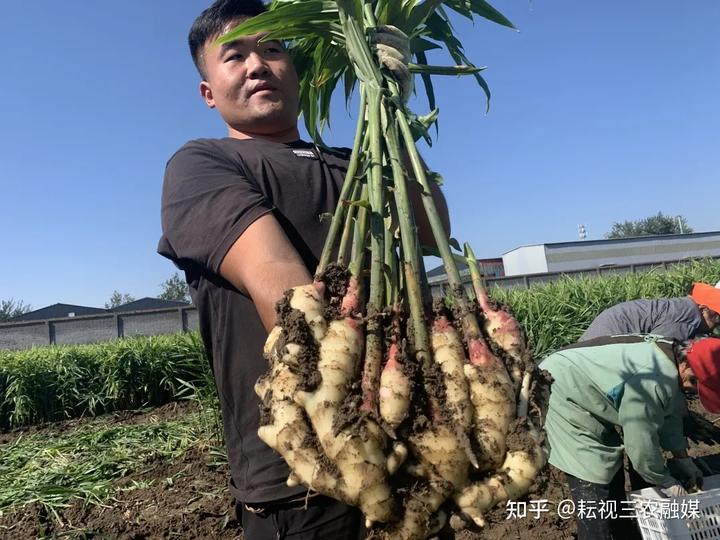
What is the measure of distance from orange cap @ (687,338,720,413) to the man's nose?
10.1ft

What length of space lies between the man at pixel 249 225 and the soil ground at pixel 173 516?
2.69 metres

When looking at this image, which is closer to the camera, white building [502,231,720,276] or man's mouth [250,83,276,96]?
man's mouth [250,83,276,96]

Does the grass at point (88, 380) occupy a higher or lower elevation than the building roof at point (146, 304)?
lower

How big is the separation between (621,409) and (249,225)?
2875 millimetres

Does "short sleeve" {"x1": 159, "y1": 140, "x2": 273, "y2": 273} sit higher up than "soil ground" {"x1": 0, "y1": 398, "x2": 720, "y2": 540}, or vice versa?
"short sleeve" {"x1": 159, "y1": 140, "x2": 273, "y2": 273}

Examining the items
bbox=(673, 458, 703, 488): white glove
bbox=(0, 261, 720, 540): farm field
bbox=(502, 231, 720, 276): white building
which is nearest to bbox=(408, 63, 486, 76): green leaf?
bbox=(0, 261, 720, 540): farm field

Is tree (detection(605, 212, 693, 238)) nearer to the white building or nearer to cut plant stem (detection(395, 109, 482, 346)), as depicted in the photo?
the white building

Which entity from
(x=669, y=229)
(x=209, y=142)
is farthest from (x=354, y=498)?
(x=669, y=229)

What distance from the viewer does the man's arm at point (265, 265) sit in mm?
960

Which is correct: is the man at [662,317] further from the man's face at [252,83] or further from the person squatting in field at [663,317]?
the man's face at [252,83]

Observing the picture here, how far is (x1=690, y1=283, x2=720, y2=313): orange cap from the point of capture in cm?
419

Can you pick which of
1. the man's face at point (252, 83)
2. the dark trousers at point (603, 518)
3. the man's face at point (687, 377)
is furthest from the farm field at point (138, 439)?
the man's face at point (687, 377)

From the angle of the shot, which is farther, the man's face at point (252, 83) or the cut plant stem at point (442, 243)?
the man's face at point (252, 83)

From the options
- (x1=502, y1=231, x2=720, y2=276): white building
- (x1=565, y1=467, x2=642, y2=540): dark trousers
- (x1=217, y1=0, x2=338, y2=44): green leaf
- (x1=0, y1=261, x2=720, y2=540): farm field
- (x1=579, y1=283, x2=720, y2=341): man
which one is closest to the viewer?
(x1=217, y1=0, x2=338, y2=44): green leaf
